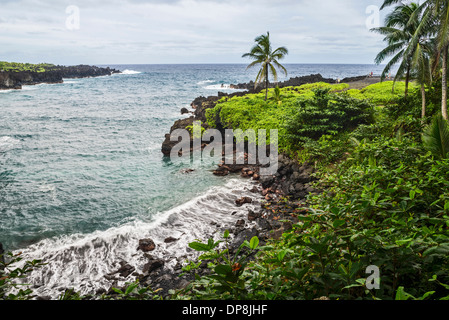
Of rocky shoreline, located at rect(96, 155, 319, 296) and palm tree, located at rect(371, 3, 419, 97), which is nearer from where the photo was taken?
rocky shoreline, located at rect(96, 155, 319, 296)

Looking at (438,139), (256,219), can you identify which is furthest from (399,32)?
(256,219)

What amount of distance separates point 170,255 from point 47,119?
3041 cm

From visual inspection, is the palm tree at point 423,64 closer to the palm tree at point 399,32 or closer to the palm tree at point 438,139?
the palm tree at point 399,32

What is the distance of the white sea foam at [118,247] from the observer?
7.64 meters

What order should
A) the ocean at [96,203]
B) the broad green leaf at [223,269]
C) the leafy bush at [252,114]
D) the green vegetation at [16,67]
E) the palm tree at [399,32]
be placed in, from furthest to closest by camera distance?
the green vegetation at [16,67]
the leafy bush at [252,114]
the palm tree at [399,32]
the ocean at [96,203]
the broad green leaf at [223,269]

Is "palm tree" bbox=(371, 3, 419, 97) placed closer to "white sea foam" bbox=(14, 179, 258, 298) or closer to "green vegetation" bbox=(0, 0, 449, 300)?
"green vegetation" bbox=(0, 0, 449, 300)

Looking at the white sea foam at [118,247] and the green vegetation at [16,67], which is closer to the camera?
the white sea foam at [118,247]

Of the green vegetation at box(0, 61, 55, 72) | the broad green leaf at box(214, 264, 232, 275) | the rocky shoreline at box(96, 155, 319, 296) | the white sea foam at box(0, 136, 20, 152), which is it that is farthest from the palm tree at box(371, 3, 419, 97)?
the green vegetation at box(0, 61, 55, 72)

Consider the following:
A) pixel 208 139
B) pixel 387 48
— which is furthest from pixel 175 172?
pixel 387 48

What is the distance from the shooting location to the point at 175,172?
1542cm

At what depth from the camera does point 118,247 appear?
9.02 metres

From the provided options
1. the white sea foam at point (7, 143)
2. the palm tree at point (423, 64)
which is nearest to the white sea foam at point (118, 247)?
the palm tree at point (423, 64)

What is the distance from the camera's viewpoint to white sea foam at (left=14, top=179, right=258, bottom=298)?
7.64m

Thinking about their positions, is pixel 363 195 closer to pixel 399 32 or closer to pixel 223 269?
pixel 223 269
